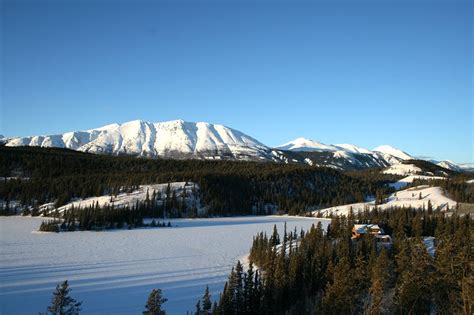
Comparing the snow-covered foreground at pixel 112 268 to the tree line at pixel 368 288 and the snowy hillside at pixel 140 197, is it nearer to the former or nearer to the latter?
the tree line at pixel 368 288

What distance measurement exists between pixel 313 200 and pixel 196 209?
54798mm

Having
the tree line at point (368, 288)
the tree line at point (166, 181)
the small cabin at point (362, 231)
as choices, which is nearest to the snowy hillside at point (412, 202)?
the tree line at point (166, 181)

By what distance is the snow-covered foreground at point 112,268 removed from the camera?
33.7 metres

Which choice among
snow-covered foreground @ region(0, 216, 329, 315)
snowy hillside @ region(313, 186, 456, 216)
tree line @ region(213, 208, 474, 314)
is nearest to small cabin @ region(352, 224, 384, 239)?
snow-covered foreground @ region(0, 216, 329, 315)

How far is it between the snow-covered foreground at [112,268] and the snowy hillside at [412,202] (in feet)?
240

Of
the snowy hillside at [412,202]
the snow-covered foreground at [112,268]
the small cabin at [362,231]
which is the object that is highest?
the snowy hillside at [412,202]

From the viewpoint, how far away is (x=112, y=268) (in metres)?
46.0

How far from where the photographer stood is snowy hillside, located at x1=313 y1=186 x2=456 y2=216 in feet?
448

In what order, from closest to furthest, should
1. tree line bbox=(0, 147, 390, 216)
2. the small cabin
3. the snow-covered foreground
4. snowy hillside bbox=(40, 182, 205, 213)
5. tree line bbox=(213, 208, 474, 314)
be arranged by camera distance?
tree line bbox=(213, 208, 474, 314) → the snow-covered foreground → the small cabin → snowy hillside bbox=(40, 182, 205, 213) → tree line bbox=(0, 147, 390, 216)

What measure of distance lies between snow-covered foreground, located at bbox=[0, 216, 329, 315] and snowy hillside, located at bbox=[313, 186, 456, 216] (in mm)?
73104

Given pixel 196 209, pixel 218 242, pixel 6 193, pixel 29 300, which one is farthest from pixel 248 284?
pixel 6 193

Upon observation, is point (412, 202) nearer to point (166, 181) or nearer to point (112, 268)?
point (166, 181)

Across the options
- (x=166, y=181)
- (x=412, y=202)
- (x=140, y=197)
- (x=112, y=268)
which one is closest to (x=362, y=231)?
(x=112, y=268)

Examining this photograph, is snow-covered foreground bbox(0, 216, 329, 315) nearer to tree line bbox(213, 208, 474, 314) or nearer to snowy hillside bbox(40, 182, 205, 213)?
tree line bbox(213, 208, 474, 314)
